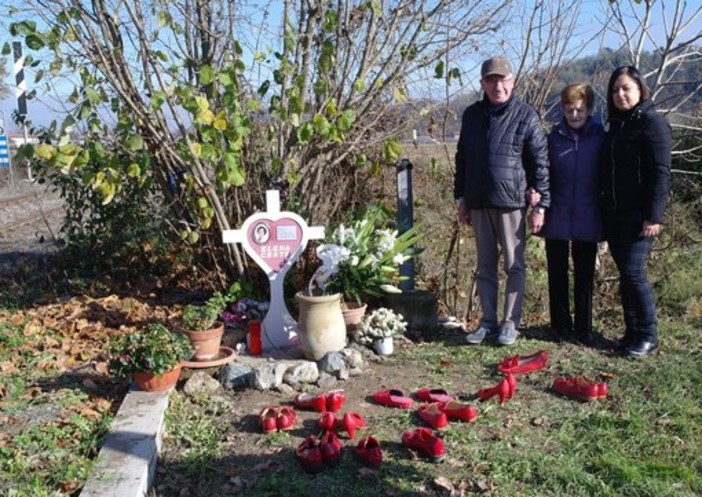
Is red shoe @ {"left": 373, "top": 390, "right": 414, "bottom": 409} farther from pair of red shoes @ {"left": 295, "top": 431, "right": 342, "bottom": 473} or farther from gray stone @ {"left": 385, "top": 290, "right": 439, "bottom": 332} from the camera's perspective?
gray stone @ {"left": 385, "top": 290, "right": 439, "bottom": 332}

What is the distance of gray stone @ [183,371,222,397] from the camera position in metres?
4.25

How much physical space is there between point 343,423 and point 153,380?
45.3 inches

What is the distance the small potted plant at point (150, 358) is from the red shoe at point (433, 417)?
4.65 ft

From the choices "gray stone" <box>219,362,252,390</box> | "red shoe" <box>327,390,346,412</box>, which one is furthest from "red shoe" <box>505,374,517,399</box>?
"gray stone" <box>219,362,252,390</box>

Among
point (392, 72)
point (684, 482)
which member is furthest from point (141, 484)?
point (392, 72)

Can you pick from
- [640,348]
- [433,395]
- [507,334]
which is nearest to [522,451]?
[433,395]

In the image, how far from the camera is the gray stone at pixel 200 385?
4.25 meters

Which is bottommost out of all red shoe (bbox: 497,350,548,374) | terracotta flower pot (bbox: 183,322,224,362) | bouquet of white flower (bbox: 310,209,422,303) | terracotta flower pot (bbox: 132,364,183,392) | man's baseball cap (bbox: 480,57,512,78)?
red shoe (bbox: 497,350,548,374)

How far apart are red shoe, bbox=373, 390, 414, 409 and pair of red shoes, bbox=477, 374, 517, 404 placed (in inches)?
16.7

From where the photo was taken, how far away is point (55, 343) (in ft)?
16.6

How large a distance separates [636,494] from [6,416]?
3169 mm

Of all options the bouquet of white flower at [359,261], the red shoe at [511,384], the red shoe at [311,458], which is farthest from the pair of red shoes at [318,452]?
the bouquet of white flower at [359,261]

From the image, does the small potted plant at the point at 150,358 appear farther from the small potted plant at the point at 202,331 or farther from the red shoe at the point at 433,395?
the red shoe at the point at 433,395

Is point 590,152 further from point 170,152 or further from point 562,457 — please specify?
point 170,152
